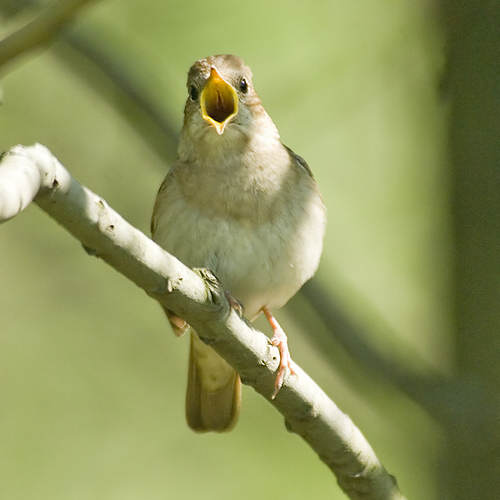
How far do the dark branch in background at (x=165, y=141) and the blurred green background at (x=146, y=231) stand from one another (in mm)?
951

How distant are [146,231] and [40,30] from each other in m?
4.89

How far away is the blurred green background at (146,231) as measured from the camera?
6.77 meters

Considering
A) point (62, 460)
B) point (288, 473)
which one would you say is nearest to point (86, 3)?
point (288, 473)

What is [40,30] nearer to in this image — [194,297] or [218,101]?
[194,297]

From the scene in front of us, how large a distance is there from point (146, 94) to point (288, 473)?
11.9 ft

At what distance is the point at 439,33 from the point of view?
4602 millimetres

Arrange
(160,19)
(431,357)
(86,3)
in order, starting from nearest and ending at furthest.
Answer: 1. (86,3)
2. (431,357)
3. (160,19)

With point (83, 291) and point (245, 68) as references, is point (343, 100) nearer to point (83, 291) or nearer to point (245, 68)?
point (245, 68)

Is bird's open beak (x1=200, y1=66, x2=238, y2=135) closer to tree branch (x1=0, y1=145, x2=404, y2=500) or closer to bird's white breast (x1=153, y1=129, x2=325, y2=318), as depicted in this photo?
bird's white breast (x1=153, y1=129, x2=325, y2=318)

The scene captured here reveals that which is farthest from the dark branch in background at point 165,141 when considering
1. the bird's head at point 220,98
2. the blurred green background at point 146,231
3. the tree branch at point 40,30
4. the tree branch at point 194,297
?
the tree branch at point 40,30

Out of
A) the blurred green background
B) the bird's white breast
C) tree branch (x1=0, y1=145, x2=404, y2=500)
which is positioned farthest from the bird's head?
tree branch (x1=0, y1=145, x2=404, y2=500)

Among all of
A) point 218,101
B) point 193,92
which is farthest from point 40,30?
point 218,101

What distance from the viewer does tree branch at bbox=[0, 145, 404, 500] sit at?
2262 mm

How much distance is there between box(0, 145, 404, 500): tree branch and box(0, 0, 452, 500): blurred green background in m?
2.28
